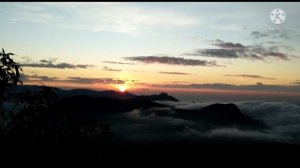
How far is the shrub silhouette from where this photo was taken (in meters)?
15.8

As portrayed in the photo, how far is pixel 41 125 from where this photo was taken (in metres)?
16.8

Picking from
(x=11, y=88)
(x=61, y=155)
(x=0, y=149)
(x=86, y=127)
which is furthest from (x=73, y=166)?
(x=11, y=88)

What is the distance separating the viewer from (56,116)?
17703 millimetres

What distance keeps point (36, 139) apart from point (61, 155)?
51.1 inches

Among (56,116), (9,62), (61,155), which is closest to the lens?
(9,62)

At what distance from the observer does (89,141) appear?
17516 mm

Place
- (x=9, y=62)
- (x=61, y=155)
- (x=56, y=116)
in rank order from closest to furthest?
(x=9, y=62)
(x=61, y=155)
(x=56, y=116)

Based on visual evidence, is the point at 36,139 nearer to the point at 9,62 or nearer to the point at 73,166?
the point at 73,166

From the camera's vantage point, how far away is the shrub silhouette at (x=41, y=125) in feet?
51.8

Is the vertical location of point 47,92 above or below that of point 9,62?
below

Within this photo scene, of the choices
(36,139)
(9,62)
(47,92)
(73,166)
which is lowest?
(73,166)

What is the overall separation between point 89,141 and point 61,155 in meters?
1.48

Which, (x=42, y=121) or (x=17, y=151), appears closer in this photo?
(x=17, y=151)

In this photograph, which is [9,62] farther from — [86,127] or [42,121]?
[86,127]
